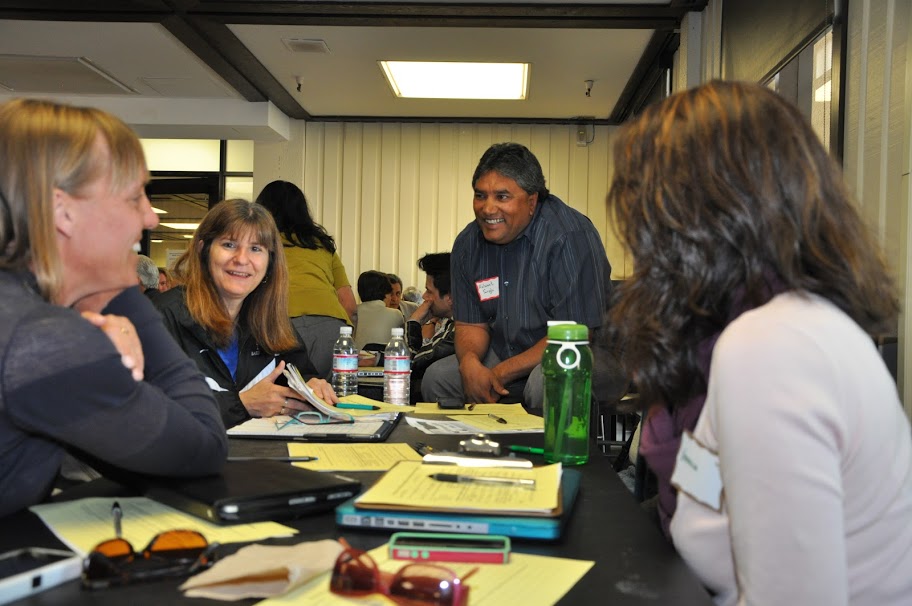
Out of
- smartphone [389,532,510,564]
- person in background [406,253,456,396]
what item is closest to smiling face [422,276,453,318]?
person in background [406,253,456,396]

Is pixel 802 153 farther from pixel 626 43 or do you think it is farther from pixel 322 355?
pixel 626 43

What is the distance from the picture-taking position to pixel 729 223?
97 cm

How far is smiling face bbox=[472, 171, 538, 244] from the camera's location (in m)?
3.32

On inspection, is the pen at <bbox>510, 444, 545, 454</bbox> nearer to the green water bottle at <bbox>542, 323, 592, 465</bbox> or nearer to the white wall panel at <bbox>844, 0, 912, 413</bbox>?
the green water bottle at <bbox>542, 323, 592, 465</bbox>

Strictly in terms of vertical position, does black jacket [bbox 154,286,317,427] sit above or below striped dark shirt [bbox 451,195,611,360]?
below

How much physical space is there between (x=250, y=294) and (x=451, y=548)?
1.93 metres

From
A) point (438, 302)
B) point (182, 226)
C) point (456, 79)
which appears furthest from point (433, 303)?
point (182, 226)

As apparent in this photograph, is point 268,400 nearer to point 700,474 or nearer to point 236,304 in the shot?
point 236,304

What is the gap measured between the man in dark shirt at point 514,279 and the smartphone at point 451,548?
219cm

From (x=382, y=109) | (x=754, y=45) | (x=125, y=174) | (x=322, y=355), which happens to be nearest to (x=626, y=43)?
(x=754, y=45)

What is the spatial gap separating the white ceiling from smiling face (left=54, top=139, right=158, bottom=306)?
14.1ft

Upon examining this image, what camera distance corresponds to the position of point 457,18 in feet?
17.8

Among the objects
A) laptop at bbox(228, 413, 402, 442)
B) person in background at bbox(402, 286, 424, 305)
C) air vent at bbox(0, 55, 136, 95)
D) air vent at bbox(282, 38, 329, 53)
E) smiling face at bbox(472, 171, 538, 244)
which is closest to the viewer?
laptop at bbox(228, 413, 402, 442)

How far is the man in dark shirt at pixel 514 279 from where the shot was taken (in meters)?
3.25
